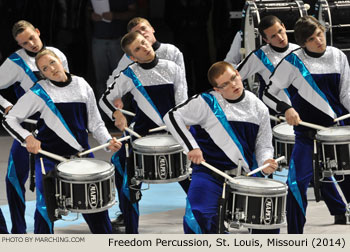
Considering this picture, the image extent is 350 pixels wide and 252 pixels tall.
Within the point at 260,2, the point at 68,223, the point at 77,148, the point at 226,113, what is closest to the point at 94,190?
the point at 77,148

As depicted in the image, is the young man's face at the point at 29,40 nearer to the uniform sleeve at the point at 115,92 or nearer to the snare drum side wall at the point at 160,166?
the uniform sleeve at the point at 115,92

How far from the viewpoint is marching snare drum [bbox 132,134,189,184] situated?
6.16m

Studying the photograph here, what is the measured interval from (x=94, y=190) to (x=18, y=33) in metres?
1.48

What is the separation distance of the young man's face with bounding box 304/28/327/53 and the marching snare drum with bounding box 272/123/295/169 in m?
0.72

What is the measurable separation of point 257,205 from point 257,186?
102mm

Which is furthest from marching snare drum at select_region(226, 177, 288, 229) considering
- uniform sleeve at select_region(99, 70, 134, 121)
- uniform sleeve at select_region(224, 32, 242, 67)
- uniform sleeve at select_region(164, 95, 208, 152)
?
uniform sleeve at select_region(224, 32, 242, 67)

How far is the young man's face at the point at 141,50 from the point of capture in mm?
6398

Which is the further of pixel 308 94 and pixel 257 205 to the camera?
pixel 308 94

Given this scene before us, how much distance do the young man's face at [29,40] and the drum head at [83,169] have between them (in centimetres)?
113

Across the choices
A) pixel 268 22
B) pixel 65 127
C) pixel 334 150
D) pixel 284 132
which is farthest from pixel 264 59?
pixel 65 127

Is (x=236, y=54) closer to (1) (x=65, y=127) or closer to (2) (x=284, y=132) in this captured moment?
(2) (x=284, y=132)

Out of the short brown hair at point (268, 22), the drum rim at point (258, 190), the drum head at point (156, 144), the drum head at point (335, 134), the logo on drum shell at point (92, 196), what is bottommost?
the logo on drum shell at point (92, 196)

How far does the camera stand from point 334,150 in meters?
6.10

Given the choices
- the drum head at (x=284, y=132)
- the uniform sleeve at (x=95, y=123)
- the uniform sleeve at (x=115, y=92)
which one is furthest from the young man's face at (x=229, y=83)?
the drum head at (x=284, y=132)
